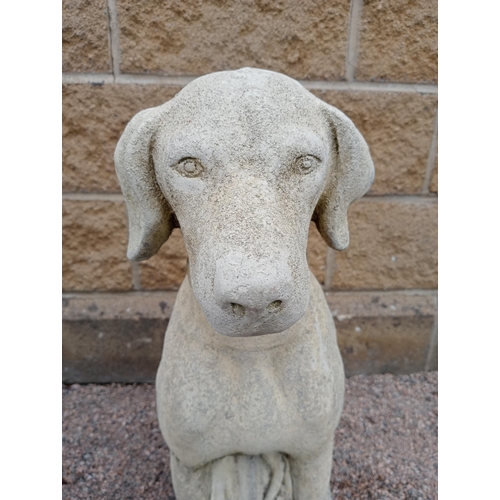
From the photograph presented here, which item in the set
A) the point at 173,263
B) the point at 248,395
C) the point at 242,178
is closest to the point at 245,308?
the point at 242,178

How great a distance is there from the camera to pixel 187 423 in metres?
1.09

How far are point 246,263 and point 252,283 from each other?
0.03 m

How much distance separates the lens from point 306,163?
91 centimetres

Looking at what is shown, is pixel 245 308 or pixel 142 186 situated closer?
pixel 245 308

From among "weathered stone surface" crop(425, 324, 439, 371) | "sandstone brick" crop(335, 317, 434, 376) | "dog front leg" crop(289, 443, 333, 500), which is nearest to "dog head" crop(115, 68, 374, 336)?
"dog front leg" crop(289, 443, 333, 500)

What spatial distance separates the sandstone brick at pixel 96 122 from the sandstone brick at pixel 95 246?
0.09 m

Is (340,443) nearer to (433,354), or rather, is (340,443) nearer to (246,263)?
(433,354)

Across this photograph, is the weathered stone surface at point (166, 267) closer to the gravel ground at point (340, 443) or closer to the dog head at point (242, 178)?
the gravel ground at point (340, 443)

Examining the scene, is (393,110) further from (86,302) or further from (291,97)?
(86,302)

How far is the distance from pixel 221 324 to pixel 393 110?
122cm

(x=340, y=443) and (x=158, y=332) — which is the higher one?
(x=158, y=332)

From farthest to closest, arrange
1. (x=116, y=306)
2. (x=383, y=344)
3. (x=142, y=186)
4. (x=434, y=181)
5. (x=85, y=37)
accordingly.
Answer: (x=383, y=344), (x=116, y=306), (x=434, y=181), (x=85, y=37), (x=142, y=186)

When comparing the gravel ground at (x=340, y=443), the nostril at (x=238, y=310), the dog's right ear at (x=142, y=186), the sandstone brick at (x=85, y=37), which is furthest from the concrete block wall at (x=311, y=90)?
the nostril at (x=238, y=310)

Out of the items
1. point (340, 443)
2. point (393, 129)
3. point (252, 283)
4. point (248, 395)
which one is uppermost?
point (252, 283)
